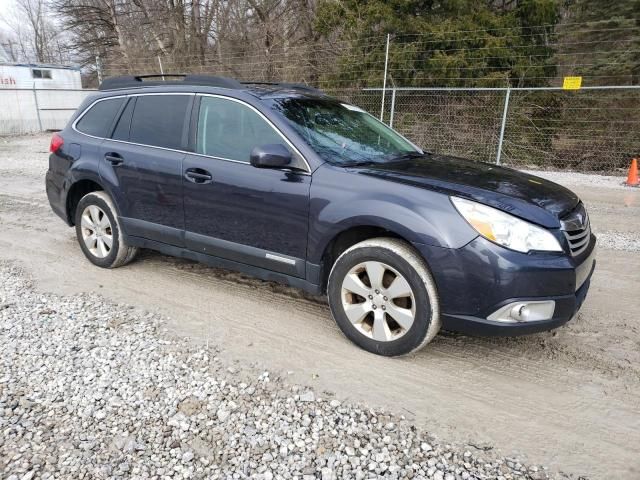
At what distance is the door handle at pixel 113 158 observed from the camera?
174 inches

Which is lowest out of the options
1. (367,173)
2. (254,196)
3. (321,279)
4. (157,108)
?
(321,279)

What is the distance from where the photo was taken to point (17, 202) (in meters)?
7.66

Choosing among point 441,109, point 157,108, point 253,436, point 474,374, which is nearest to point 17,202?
point 157,108

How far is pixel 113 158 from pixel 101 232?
0.76 meters

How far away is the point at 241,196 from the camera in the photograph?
3.68 metres

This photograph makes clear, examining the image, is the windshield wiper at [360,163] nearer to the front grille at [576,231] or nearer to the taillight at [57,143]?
the front grille at [576,231]

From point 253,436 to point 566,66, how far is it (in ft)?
47.6

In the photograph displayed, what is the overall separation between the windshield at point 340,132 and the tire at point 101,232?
2.01 metres

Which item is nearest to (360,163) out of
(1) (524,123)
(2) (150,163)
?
(2) (150,163)

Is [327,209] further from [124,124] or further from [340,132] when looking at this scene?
[124,124]

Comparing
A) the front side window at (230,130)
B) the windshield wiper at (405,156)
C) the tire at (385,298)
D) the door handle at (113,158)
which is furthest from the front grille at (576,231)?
the door handle at (113,158)

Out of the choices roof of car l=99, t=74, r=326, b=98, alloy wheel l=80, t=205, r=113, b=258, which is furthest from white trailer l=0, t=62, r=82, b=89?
alloy wheel l=80, t=205, r=113, b=258

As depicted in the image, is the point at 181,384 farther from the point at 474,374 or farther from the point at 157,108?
the point at 157,108

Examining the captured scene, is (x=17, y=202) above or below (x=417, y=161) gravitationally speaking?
below
